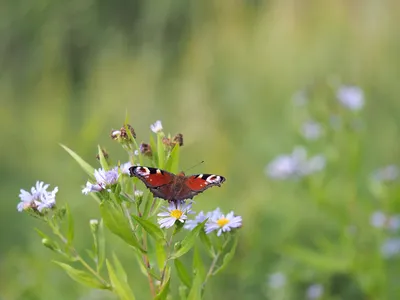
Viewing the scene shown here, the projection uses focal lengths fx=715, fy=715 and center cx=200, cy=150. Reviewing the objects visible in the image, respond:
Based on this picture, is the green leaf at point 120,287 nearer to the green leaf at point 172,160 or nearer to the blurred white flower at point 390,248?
the green leaf at point 172,160

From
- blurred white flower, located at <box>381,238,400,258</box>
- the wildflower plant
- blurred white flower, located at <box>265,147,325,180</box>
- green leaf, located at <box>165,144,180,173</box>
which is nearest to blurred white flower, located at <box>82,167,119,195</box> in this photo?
the wildflower plant

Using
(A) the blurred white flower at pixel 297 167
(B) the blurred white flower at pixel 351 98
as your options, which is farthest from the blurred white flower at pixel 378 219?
(B) the blurred white flower at pixel 351 98

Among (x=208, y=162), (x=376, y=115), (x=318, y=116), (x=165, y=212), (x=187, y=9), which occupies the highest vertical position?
(x=187, y=9)

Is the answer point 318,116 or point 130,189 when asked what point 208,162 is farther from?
point 130,189

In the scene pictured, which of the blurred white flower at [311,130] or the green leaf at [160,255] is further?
the blurred white flower at [311,130]

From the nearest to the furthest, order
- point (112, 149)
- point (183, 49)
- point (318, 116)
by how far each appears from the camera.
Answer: point (318, 116), point (112, 149), point (183, 49)

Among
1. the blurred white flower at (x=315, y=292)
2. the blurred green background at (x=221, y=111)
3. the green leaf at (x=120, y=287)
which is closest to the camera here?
the green leaf at (x=120, y=287)

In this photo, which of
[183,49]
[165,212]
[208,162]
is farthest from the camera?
[183,49]

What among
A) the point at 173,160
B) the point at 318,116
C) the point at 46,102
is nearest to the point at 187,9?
the point at 46,102
